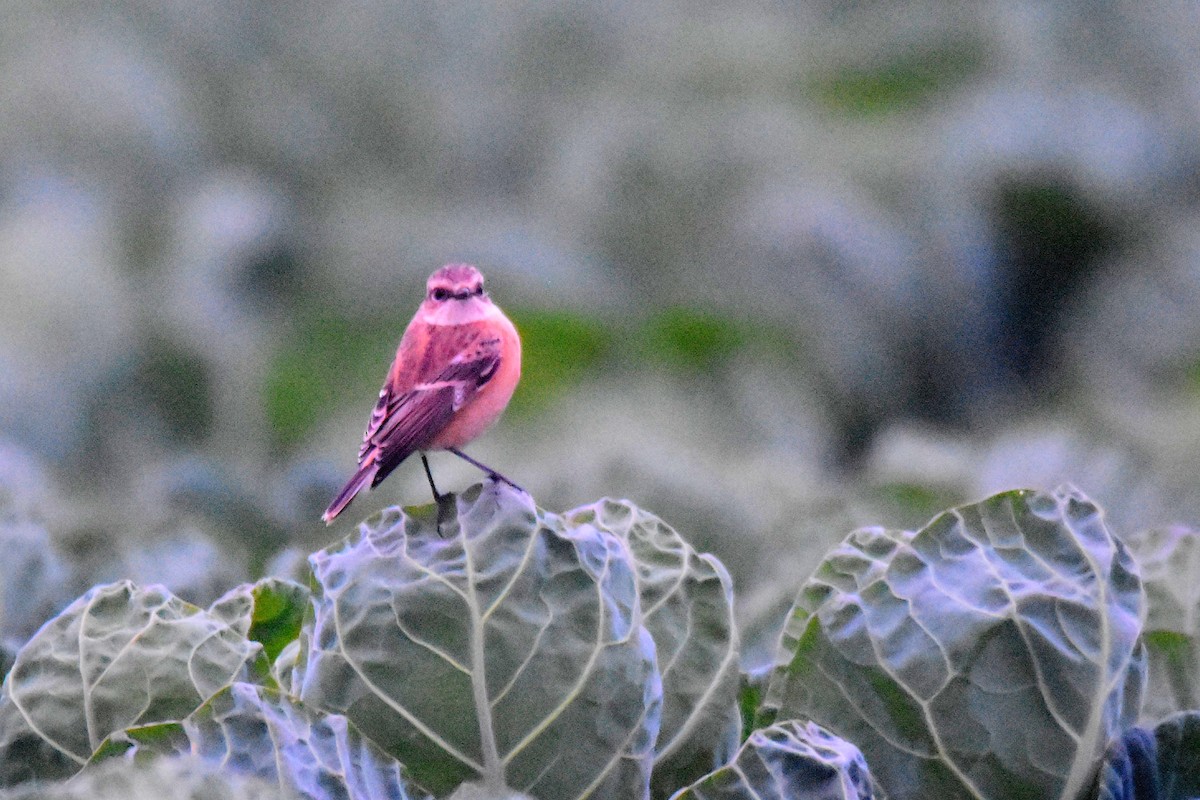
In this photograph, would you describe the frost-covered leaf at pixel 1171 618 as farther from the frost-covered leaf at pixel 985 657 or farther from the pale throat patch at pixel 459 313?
the pale throat patch at pixel 459 313

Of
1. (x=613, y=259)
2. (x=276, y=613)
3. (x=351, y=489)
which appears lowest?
(x=613, y=259)

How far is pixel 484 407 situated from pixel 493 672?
334mm

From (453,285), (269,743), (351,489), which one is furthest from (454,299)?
(269,743)

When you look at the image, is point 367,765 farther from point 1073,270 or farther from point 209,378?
point 1073,270

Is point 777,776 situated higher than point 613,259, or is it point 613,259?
point 777,776

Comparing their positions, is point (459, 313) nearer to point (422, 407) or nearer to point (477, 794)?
point (422, 407)

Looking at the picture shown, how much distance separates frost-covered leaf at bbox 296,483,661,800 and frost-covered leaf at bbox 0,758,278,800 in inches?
5.4

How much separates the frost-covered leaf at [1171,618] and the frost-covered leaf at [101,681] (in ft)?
1.94

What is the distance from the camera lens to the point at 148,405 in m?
3.08

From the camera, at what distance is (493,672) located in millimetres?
815

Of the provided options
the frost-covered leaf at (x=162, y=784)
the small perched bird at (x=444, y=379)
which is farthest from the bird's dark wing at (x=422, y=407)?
the frost-covered leaf at (x=162, y=784)

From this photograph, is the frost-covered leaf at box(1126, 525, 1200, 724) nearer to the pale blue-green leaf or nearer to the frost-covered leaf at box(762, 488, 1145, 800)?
the frost-covered leaf at box(762, 488, 1145, 800)

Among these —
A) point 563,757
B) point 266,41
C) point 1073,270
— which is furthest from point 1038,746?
point 266,41

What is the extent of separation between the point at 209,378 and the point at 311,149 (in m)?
1.89
